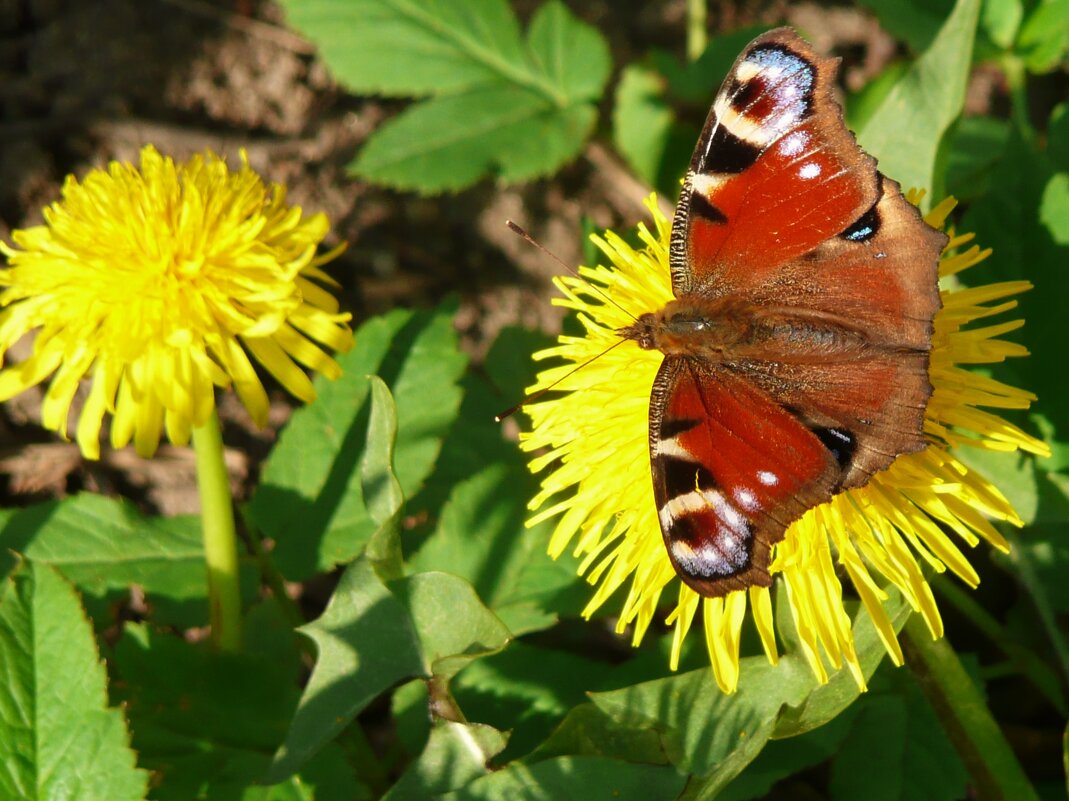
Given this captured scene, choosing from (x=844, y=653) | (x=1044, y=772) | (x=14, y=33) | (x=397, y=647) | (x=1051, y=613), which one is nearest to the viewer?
(x=844, y=653)

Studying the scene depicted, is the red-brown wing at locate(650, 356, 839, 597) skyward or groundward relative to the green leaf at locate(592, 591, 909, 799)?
skyward

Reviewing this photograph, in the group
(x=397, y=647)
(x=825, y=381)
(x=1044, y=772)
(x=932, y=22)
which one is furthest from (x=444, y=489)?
(x=932, y=22)

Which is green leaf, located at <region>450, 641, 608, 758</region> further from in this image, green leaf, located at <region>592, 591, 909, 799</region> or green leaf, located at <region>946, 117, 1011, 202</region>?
green leaf, located at <region>946, 117, 1011, 202</region>

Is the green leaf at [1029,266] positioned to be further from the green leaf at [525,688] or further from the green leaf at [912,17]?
the green leaf at [525,688]

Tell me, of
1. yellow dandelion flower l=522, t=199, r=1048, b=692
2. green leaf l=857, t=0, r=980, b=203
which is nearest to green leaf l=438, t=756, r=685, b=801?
yellow dandelion flower l=522, t=199, r=1048, b=692

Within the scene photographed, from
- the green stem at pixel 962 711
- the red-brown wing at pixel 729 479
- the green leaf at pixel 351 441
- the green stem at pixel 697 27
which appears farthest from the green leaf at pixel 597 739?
the green stem at pixel 697 27

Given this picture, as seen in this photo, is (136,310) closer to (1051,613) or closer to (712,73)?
(712,73)
